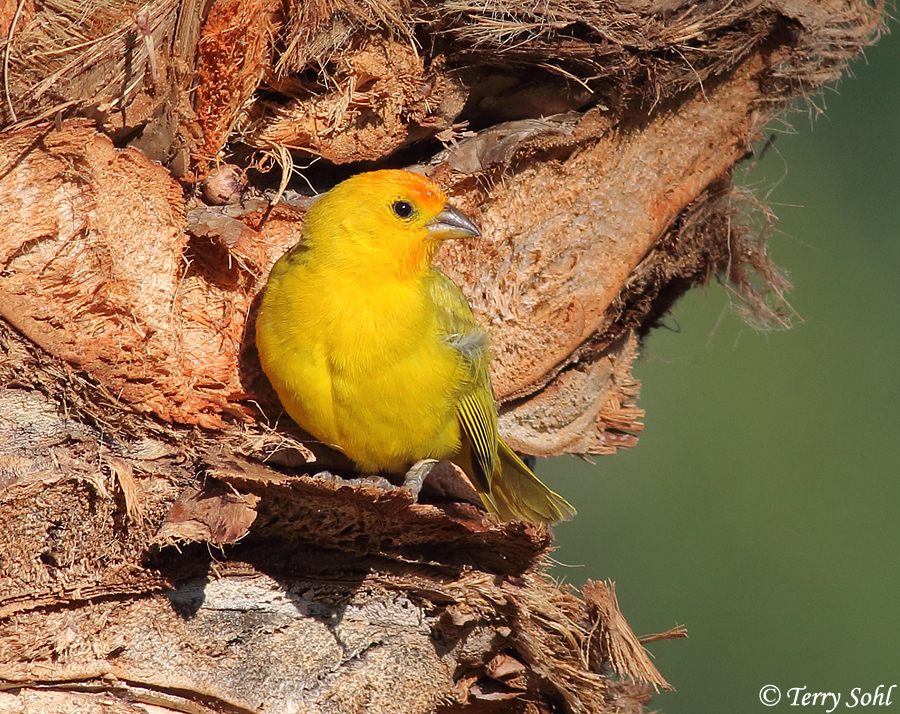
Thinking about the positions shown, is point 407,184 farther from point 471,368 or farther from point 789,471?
point 789,471

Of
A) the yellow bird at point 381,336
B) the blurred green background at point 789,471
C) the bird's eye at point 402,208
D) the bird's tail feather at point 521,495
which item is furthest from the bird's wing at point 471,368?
the blurred green background at point 789,471

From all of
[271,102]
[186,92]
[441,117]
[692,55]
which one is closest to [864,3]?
[692,55]

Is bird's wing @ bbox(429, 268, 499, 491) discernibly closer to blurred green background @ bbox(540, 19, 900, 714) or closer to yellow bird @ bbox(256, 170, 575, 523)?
yellow bird @ bbox(256, 170, 575, 523)

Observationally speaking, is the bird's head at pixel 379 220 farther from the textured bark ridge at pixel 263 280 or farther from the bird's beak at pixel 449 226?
the textured bark ridge at pixel 263 280

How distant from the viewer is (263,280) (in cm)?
339

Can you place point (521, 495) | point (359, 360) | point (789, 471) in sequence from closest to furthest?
point (359, 360), point (521, 495), point (789, 471)

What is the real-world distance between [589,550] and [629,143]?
3759mm

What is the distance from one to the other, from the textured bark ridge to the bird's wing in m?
0.18

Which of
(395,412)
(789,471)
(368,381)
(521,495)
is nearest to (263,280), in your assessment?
(368,381)

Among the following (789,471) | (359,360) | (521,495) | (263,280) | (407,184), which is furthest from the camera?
(789,471)

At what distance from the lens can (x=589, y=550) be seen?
6.74 m

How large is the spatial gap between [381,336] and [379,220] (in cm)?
44

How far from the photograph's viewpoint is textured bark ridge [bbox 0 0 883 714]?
261 cm

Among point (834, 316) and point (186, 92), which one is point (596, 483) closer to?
point (834, 316)
